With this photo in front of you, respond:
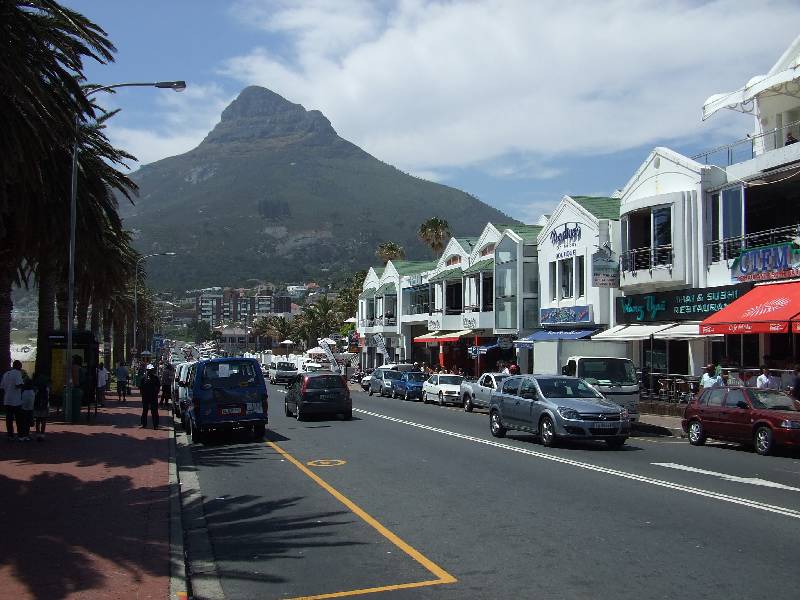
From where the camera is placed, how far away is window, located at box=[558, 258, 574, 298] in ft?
128

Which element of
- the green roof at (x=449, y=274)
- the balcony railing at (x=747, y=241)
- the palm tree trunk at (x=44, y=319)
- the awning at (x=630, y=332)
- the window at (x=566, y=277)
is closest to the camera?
the balcony railing at (x=747, y=241)

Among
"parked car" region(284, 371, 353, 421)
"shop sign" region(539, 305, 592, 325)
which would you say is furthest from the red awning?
"parked car" region(284, 371, 353, 421)

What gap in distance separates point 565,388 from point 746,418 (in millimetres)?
3956

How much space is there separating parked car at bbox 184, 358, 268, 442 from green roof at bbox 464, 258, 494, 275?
2805 centimetres

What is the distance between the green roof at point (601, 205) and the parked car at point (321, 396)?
52.9 ft

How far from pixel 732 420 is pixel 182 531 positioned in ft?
43.6

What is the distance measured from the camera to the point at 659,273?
30.6 metres

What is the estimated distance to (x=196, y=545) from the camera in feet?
29.2

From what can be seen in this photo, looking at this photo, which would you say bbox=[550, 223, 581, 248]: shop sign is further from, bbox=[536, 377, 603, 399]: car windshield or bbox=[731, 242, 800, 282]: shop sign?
bbox=[536, 377, 603, 399]: car windshield

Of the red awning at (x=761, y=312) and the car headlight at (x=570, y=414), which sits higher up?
the red awning at (x=761, y=312)

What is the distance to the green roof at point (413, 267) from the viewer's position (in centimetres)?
6379

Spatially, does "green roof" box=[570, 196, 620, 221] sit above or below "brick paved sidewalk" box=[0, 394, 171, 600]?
above

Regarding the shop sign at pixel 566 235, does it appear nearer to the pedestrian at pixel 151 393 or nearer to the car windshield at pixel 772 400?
the car windshield at pixel 772 400

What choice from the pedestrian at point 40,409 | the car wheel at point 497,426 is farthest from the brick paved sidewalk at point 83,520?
the car wheel at point 497,426
